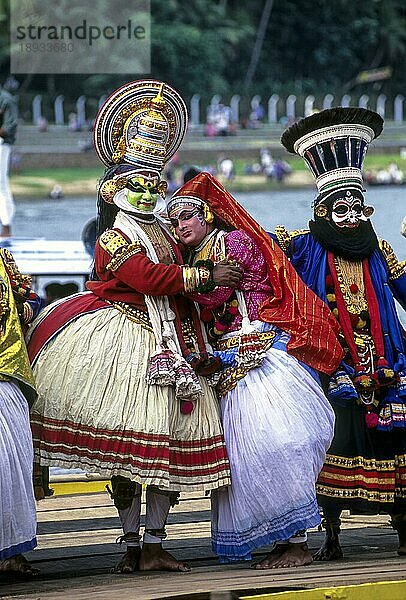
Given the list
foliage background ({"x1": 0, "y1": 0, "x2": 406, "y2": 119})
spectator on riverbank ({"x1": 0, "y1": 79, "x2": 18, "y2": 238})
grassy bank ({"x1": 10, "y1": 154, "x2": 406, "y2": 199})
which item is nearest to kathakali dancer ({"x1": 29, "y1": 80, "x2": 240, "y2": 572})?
spectator on riverbank ({"x1": 0, "y1": 79, "x2": 18, "y2": 238})

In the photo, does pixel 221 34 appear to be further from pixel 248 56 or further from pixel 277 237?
pixel 277 237

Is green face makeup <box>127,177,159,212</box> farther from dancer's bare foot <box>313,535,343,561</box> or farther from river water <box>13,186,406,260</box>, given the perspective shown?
river water <box>13,186,406,260</box>

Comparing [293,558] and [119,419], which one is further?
[293,558]

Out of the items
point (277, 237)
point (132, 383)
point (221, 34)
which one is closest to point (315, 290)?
point (277, 237)

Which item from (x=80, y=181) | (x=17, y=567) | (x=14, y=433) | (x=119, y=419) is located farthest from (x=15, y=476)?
(x=80, y=181)

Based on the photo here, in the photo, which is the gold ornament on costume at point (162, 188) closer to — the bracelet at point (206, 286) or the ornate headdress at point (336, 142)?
the bracelet at point (206, 286)

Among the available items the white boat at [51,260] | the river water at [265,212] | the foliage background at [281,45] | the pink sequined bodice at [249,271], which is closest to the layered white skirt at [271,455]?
the pink sequined bodice at [249,271]

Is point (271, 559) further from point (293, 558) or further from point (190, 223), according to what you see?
point (190, 223)

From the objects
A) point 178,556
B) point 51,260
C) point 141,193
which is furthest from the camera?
point 51,260

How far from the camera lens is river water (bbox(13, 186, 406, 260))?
14.3 metres

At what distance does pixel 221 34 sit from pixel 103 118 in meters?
16.2

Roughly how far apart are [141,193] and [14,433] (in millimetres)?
1000

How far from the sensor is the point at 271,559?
4.30 m

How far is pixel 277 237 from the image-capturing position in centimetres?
469
